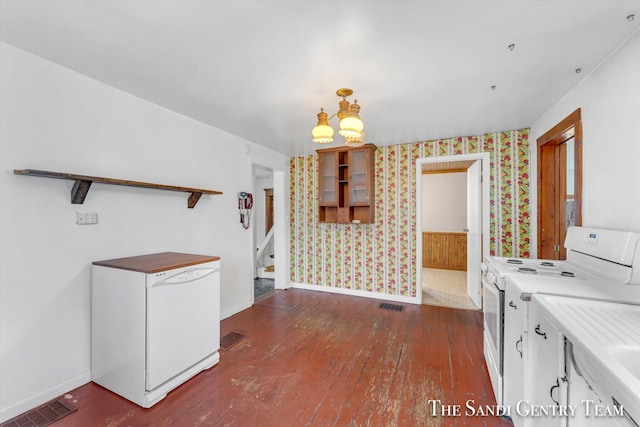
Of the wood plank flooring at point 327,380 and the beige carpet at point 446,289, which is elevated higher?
the beige carpet at point 446,289

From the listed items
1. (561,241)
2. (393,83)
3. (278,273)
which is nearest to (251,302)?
(278,273)

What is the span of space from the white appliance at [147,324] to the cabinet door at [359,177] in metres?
2.44

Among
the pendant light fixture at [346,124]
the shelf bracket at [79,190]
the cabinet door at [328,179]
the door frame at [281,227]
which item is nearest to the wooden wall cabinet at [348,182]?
the cabinet door at [328,179]

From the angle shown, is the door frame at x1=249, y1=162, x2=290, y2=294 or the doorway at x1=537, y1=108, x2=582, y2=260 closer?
the doorway at x1=537, y1=108, x2=582, y2=260

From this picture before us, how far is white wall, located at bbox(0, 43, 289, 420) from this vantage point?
5.60 ft

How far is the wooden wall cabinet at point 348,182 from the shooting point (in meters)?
3.96

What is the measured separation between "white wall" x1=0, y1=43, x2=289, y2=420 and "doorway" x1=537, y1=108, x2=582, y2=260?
3.85 meters

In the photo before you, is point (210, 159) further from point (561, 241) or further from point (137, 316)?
point (561, 241)

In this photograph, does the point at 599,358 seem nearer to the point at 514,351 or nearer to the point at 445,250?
the point at 514,351

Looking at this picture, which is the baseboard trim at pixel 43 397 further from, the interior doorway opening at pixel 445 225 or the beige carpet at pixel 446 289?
the interior doorway opening at pixel 445 225

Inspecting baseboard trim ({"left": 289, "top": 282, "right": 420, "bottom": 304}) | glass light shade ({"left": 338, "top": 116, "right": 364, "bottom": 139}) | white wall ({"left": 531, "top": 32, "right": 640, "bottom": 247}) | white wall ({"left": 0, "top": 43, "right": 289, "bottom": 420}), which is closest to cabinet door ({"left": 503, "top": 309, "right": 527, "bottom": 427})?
white wall ({"left": 531, "top": 32, "right": 640, "bottom": 247})

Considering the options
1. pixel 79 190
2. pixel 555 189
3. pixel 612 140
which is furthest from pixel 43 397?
pixel 555 189

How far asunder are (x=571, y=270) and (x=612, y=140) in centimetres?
89

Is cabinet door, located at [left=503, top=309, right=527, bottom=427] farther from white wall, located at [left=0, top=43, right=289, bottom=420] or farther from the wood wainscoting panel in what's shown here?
the wood wainscoting panel
